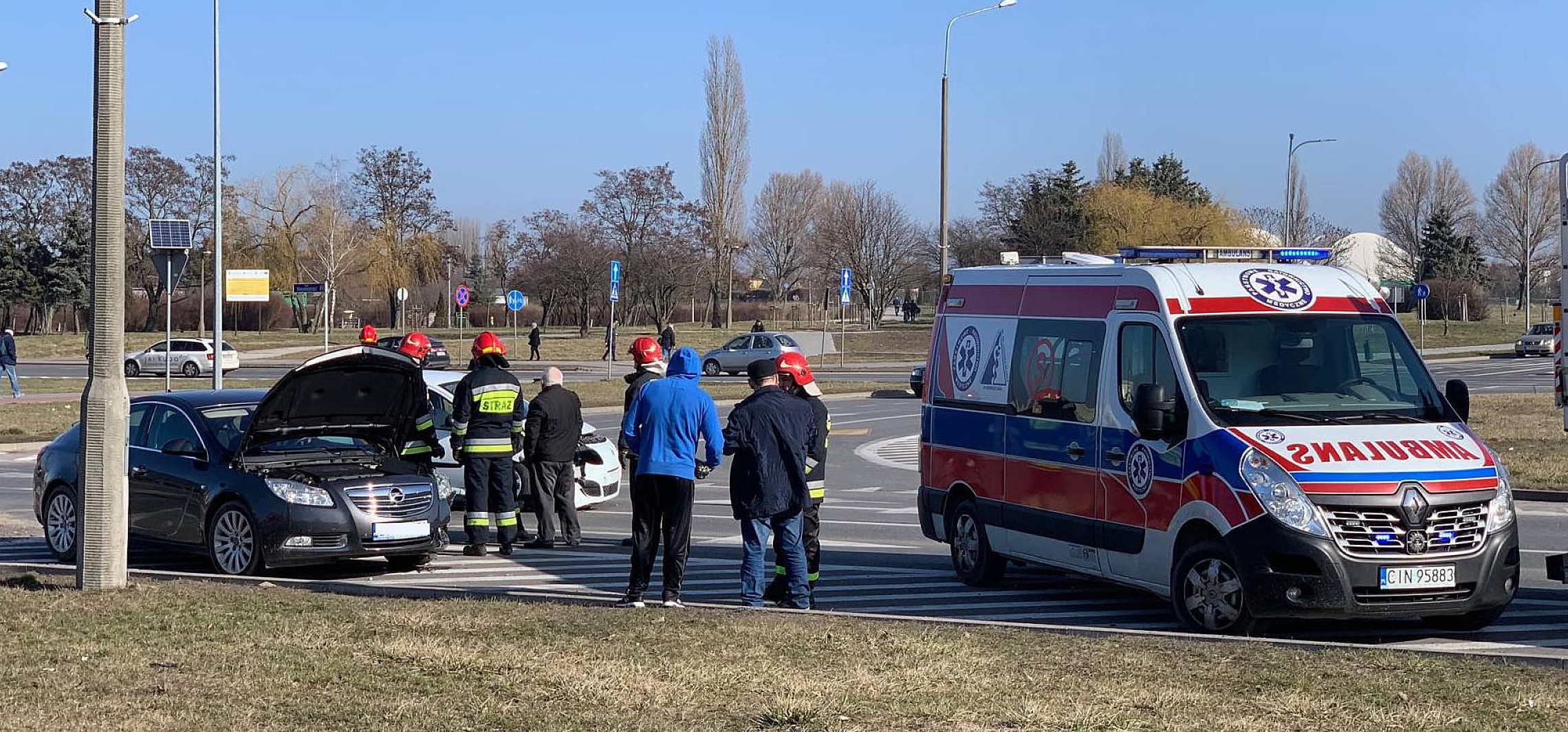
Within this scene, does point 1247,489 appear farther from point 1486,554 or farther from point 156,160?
point 156,160

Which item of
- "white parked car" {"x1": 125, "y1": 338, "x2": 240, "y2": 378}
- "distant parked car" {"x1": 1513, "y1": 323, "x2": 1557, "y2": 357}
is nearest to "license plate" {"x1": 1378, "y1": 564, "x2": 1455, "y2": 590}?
"white parked car" {"x1": 125, "y1": 338, "x2": 240, "y2": 378}

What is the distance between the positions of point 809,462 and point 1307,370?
3.25 meters

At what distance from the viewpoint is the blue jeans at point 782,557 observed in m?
10.2

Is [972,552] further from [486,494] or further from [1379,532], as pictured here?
[486,494]

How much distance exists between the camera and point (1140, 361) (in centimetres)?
1012

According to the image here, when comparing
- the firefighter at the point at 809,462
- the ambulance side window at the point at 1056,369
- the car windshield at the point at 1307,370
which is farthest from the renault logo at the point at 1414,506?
the firefighter at the point at 809,462

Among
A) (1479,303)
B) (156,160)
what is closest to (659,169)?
(156,160)

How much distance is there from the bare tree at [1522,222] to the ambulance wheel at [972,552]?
9489 centimetres

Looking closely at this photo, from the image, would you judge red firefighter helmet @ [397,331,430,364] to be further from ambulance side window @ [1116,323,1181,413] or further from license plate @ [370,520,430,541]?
ambulance side window @ [1116,323,1181,413]

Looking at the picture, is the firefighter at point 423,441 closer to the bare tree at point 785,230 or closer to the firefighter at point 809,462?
the firefighter at point 809,462

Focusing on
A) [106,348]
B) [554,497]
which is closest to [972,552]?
[554,497]

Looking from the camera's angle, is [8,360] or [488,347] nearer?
[488,347]

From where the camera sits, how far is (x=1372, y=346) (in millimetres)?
10047

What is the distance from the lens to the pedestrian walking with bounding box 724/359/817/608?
32.6ft
